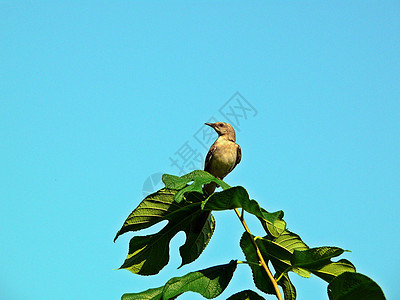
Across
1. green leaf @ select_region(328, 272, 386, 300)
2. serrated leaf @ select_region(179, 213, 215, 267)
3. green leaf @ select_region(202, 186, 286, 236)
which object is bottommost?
green leaf @ select_region(328, 272, 386, 300)

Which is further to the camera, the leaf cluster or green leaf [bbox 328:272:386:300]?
the leaf cluster

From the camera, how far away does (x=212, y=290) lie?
2.31 metres

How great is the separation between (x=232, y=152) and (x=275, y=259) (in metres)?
3.03

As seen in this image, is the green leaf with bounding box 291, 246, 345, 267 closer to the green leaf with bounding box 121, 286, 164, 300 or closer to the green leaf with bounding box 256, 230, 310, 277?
the green leaf with bounding box 256, 230, 310, 277

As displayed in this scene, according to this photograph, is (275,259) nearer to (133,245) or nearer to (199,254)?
(199,254)

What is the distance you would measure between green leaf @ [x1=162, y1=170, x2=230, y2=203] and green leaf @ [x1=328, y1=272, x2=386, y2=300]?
0.77 metres

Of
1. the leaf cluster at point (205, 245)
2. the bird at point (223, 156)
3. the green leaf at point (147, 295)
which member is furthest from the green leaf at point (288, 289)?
the bird at point (223, 156)

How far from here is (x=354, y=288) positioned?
1999 mm

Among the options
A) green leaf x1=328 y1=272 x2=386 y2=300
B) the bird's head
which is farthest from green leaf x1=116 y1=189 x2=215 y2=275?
the bird's head

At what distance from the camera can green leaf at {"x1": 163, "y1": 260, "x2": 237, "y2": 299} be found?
85.9 inches

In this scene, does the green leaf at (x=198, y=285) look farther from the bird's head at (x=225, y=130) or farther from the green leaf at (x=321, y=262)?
the bird's head at (x=225, y=130)

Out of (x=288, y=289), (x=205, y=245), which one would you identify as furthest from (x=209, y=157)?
(x=288, y=289)

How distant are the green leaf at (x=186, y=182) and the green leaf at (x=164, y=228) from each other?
0.21 meters

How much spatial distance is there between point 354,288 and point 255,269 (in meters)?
0.57
